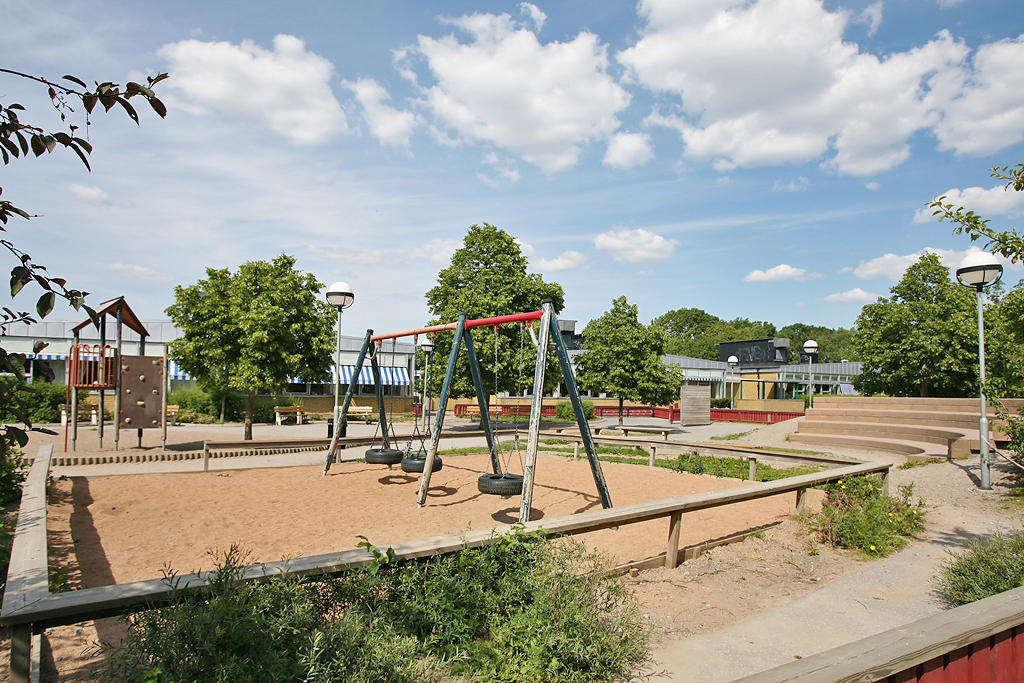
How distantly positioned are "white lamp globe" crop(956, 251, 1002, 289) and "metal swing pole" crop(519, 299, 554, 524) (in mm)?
7845

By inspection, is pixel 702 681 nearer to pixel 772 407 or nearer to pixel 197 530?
pixel 197 530

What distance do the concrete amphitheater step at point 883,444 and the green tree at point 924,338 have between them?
19.7 ft

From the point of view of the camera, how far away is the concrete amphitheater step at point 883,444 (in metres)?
15.1

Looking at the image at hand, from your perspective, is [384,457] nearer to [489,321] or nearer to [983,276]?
[489,321]

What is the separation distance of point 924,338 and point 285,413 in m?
28.9

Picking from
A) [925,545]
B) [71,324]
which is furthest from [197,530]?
[71,324]

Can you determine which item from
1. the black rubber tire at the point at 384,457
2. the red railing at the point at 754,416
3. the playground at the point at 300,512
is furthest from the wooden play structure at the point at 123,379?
the red railing at the point at 754,416

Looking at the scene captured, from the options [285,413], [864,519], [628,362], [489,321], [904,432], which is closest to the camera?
[864,519]

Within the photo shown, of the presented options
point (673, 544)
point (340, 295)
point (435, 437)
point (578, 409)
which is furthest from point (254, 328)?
point (673, 544)

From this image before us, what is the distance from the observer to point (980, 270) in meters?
10.5

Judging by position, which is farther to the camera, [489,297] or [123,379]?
[489,297]

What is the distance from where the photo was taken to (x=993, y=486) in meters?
10.4

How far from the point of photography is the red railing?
3284 cm

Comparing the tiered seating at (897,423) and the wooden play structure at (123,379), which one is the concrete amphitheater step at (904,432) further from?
the wooden play structure at (123,379)
